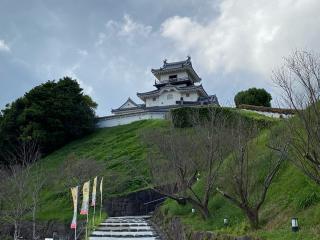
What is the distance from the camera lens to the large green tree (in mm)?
46812

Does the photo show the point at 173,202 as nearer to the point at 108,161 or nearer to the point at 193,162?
the point at 193,162

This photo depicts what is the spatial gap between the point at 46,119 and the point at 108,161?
14664mm

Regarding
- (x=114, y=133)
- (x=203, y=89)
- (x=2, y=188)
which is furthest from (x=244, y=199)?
(x=203, y=89)

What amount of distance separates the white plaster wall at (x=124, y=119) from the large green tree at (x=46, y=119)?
188cm

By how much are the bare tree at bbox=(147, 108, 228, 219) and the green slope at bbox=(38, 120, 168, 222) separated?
7502mm

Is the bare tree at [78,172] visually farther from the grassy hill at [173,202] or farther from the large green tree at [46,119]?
the large green tree at [46,119]

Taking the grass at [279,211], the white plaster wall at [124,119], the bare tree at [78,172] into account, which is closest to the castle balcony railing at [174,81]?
the white plaster wall at [124,119]

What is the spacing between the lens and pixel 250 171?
603 inches

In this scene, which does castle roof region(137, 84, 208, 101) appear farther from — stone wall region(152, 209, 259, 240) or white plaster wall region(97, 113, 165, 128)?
stone wall region(152, 209, 259, 240)

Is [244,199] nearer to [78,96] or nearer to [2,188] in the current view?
[2,188]

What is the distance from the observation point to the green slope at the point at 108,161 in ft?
95.8

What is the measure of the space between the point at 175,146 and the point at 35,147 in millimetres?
30314

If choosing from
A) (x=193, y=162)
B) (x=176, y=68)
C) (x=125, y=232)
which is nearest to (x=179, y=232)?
(x=193, y=162)

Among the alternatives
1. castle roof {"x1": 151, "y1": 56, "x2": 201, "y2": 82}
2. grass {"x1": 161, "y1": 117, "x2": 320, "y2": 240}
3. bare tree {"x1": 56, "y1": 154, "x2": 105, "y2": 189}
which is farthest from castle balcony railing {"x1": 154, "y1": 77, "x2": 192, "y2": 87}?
grass {"x1": 161, "y1": 117, "x2": 320, "y2": 240}
